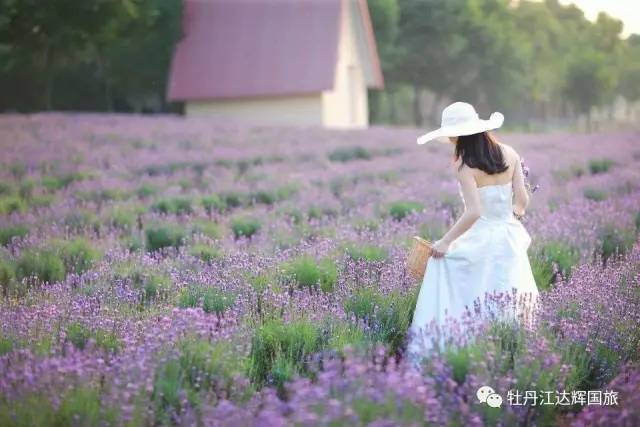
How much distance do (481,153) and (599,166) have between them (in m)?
8.19

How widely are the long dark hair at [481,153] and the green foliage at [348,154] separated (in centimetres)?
859

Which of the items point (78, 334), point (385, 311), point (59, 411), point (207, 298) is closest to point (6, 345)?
point (78, 334)

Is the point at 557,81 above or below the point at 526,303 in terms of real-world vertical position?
above

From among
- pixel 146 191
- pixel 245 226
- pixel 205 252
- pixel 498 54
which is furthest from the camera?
pixel 498 54

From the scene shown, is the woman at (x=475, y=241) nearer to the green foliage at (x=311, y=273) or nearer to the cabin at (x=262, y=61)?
the green foliage at (x=311, y=273)

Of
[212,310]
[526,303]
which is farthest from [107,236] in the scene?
[526,303]

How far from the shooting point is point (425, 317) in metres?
4.07

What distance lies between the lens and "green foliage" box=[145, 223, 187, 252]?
641 centimetres

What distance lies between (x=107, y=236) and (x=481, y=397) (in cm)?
423

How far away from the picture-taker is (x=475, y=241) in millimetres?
4141

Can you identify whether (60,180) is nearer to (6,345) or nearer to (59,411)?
(6,345)

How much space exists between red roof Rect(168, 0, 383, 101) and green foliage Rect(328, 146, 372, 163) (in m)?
9.77

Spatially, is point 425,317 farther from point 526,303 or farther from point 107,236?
point 107,236

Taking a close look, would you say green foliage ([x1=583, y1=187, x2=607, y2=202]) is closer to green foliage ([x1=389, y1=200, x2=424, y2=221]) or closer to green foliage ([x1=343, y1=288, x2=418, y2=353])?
green foliage ([x1=389, y1=200, x2=424, y2=221])
